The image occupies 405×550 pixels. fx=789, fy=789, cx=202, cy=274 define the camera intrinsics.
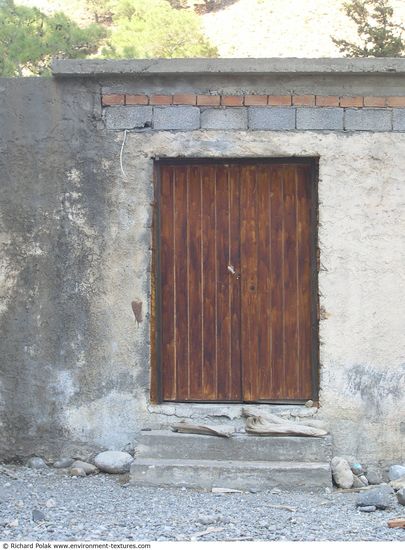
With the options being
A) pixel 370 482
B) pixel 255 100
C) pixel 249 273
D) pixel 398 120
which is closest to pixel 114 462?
pixel 249 273

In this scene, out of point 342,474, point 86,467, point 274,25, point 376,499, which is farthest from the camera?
point 274,25

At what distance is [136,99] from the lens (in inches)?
244

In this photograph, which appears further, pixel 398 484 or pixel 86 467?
pixel 86 467

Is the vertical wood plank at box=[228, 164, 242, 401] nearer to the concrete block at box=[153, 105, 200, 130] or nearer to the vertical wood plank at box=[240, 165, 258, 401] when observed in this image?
the vertical wood plank at box=[240, 165, 258, 401]

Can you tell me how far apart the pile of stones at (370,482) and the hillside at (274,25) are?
1518 cm

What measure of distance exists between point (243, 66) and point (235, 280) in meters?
1.67

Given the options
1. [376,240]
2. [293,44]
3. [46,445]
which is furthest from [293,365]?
[293,44]

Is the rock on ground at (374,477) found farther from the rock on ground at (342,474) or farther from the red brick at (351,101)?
the red brick at (351,101)

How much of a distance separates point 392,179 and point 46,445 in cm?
341

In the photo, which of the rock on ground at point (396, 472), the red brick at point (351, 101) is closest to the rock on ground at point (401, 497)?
the rock on ground at point (396, 472)

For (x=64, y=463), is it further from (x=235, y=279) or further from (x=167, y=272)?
(x=235, y=279)

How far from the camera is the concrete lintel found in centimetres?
605

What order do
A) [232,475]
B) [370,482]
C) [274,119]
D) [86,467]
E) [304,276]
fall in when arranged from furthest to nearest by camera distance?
[304,276] < [274,119] < [86,467] < [370,482] < [232,475]

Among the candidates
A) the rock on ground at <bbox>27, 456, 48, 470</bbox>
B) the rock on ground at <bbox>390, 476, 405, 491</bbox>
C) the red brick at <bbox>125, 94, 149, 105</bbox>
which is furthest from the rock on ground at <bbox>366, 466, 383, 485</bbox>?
the red brick at <bbox>125, 94, 149, 105</bbox>
